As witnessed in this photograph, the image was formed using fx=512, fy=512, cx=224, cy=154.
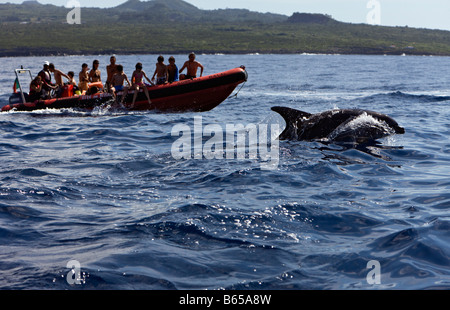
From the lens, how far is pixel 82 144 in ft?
42.4

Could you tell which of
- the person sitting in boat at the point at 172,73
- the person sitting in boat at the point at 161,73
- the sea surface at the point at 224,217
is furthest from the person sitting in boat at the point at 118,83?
the sea surface at the point at 224,217

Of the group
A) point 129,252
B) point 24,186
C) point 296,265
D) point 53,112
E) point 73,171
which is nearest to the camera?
point 296,265

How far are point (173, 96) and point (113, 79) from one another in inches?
90.7

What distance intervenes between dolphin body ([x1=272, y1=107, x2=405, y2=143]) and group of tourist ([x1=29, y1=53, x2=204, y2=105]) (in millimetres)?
7009

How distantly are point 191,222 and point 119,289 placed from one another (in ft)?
6.30

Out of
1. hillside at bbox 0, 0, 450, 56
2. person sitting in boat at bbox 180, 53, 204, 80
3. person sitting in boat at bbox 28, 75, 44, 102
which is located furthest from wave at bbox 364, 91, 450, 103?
hillside at bbox 0, 0, 450, 56

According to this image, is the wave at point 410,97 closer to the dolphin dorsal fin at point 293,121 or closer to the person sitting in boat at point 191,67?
the person sitting in boat at point 191,67

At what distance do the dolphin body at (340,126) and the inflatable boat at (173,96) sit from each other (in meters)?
6.96

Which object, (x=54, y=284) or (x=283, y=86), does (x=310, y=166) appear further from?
(x=283, y=86)

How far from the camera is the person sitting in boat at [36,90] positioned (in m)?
19.3

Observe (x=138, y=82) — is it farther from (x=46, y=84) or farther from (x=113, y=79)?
(x=46, y=84)

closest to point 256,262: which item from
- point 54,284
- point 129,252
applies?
point 129,252

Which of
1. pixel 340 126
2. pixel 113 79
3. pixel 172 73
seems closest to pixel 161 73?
pixel 172 73

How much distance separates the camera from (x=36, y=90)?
762 inches
